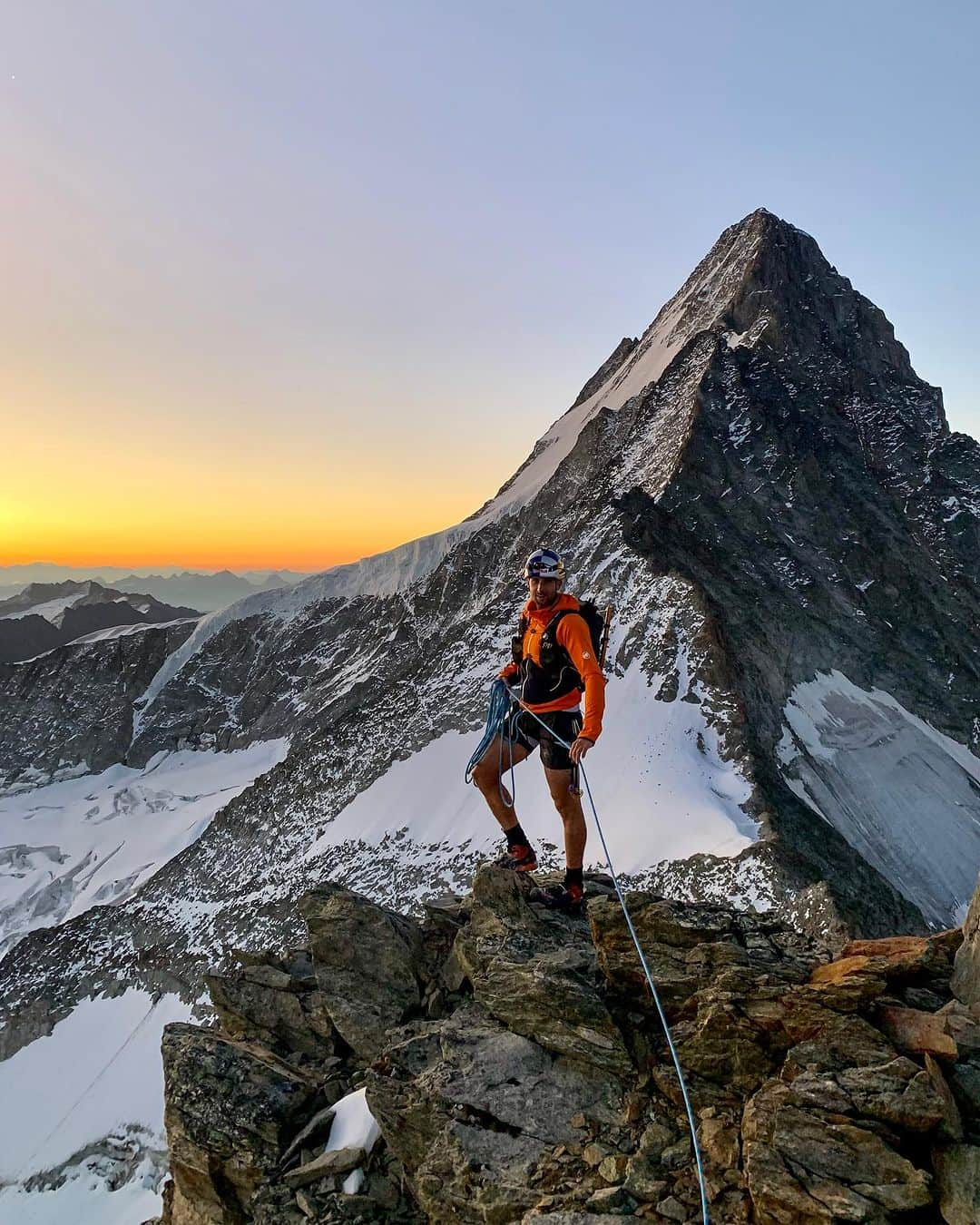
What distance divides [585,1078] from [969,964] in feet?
11.1

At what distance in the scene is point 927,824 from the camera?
3303cm

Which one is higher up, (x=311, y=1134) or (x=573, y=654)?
(x=573, y=654)

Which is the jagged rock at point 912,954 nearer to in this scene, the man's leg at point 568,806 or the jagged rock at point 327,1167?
the man's leg at point 568,806

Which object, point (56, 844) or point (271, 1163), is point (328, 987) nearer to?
point (271, 1163)

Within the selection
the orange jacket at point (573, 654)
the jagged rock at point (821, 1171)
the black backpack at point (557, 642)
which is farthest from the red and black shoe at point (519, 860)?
the jagged rock at point (821, 1171)

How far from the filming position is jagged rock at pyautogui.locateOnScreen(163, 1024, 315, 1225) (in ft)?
25.5

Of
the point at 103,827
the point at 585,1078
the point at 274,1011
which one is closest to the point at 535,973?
the point at 585,1078

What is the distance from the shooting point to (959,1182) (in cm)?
452

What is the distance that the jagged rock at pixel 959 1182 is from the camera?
14.4 ft

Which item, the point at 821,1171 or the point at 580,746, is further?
the point at 580,746

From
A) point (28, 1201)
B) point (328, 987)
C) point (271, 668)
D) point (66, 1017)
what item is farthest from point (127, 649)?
point (328, 987)

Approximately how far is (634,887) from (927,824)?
20.1m

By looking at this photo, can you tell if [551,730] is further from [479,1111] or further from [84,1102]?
[84,1102]

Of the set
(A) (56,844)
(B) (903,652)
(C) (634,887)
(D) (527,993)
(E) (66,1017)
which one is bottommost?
(A) (56,844)
